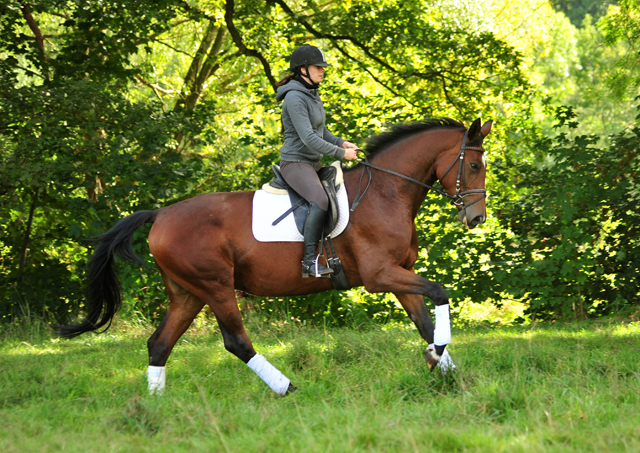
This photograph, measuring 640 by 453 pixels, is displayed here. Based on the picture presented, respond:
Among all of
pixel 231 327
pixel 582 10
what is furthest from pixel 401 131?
pixel 582 10

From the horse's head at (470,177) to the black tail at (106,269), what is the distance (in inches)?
115

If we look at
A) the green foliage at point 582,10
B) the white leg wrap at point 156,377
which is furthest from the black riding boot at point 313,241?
the green foliage at point 582,10

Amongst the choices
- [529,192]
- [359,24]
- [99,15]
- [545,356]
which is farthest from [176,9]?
[545,356]

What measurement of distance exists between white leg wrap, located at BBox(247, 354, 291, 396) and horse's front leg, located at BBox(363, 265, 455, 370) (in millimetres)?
1099

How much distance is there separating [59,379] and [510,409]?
4.13 m

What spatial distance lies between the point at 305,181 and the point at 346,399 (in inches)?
76.2

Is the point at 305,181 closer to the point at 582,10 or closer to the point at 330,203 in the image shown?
the point at 330,203

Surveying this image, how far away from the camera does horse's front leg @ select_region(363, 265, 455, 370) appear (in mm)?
5230

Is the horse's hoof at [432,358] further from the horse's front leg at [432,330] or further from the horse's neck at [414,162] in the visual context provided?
the horse's neck at [414,162]

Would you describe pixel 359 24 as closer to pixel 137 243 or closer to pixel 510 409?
pixel 137 243

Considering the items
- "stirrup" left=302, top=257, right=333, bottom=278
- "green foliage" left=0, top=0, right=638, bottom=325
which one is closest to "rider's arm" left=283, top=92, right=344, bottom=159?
"stirrup" left=302, top=257, right=333, bottom=278

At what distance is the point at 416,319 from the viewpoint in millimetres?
5641

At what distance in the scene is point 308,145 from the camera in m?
5.53

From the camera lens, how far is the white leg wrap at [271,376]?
5270mm
